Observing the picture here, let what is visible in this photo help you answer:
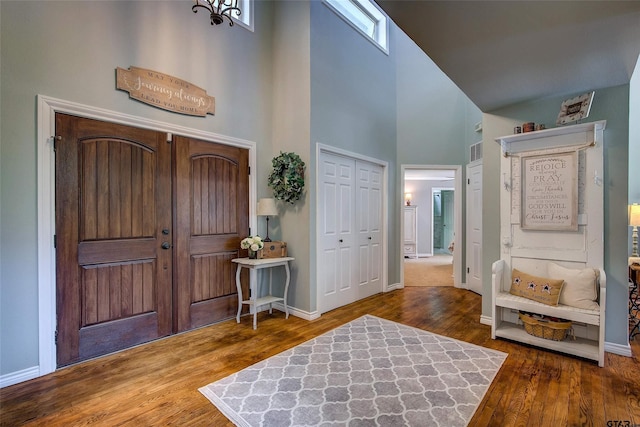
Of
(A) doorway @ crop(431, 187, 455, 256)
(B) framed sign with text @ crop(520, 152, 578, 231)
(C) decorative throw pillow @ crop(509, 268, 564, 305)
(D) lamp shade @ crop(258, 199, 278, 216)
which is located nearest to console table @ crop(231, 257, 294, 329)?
(D) lamp shade @ crop(258, 199, 278, 216)

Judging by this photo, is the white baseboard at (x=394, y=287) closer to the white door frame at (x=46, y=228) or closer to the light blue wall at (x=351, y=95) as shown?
the light blue wall at (x=351, y=95)

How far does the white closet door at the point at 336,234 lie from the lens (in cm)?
382

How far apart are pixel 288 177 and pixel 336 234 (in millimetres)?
1056

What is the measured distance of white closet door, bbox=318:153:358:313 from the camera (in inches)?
150

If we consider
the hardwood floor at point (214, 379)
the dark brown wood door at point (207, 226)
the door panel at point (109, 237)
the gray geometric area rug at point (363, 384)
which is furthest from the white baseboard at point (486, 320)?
the door panel at point (109, 237)

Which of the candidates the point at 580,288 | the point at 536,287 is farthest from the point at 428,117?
the point at 580,288

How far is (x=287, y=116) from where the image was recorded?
12.6 ft

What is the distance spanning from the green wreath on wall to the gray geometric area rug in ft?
5.50

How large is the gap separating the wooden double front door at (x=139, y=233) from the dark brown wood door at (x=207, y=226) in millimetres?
11

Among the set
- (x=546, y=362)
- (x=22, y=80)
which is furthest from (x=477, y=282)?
(x=22, y=80)

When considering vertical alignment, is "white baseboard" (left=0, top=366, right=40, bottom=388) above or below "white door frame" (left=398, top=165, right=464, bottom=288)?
below

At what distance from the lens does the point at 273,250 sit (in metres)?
3.62

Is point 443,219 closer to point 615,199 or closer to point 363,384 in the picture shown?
point 615,199

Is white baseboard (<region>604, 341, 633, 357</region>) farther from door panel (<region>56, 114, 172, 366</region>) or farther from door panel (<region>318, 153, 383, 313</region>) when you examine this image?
door panel (<region>56, 114, 172, 366</region>)
